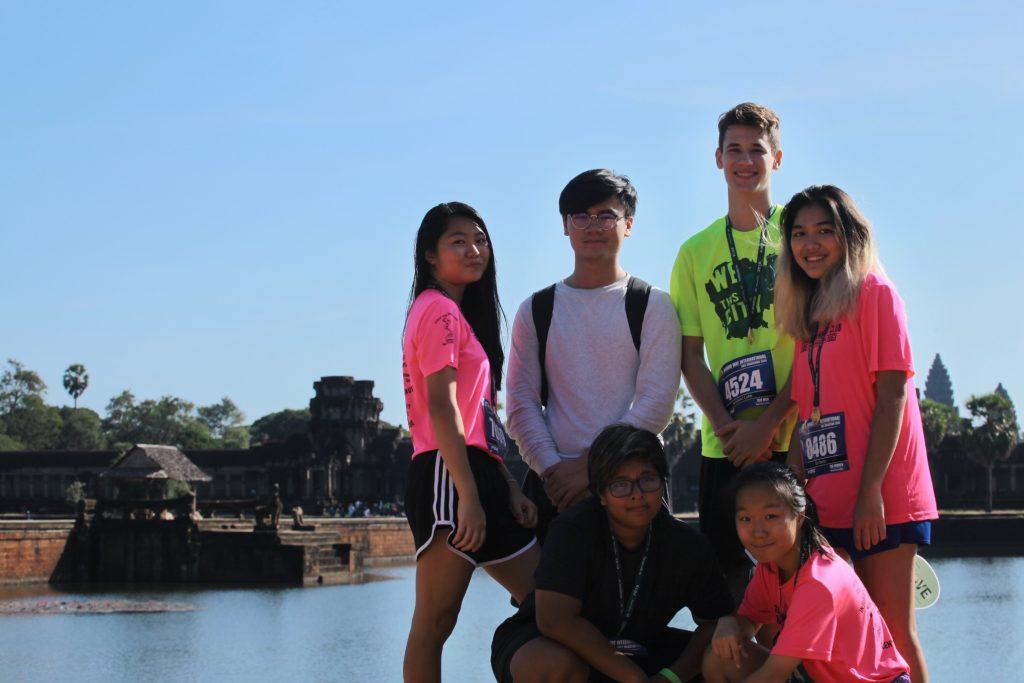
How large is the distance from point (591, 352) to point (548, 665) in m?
1.36

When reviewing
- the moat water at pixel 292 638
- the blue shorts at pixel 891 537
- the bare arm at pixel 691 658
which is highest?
the blue shorts at pixel 891 537

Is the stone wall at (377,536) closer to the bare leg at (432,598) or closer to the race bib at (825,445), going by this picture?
the bare leg at (432,598)

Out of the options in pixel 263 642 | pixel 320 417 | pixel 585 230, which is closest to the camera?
pixel 585 230

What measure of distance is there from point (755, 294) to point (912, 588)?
1.34m

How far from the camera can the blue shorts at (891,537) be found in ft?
17.1

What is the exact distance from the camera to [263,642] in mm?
29156

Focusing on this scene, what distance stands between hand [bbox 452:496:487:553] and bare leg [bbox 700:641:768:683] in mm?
996

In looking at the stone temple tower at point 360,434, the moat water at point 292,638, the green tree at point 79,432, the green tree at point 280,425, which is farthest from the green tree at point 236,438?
the moat water at point 292,638

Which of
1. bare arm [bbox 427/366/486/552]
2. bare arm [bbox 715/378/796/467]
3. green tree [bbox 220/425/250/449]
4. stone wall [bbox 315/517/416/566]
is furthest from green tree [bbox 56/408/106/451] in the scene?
bare arm [bbox 715/378/796/467]

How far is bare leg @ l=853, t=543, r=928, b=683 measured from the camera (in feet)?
17.0

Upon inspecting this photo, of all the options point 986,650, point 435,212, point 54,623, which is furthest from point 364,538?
point 435,212

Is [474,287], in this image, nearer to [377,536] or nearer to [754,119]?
[754,119]

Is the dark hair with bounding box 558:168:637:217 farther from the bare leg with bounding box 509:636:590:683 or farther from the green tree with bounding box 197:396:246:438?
the green tree with bounding box 197:396:246:438

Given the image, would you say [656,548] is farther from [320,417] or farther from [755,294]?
[320,417]
